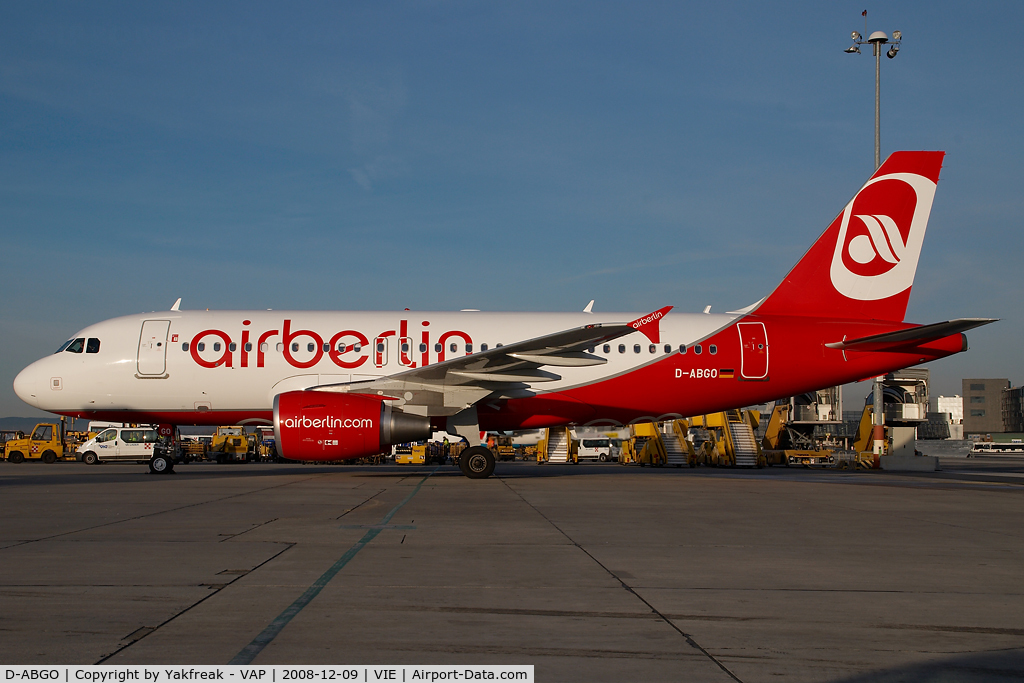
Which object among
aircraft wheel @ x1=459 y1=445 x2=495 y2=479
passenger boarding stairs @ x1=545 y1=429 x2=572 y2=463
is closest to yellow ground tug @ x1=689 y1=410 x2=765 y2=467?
passenger boarding stairs @ x1=545 y1=429 x2=572 y2=463

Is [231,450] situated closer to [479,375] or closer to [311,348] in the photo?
[311,348]

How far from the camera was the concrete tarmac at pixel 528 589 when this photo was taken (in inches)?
158

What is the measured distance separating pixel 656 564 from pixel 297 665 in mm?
3796

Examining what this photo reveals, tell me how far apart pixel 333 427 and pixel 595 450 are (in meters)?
33.3

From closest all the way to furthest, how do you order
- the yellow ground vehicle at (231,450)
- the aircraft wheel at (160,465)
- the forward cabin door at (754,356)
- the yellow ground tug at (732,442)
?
Answer: the forward cabin door at (754,356) < the aircraft wheel at (160,465) < the yellow ground tug at (732,442) < the yellow ground vehicle at (231,450)

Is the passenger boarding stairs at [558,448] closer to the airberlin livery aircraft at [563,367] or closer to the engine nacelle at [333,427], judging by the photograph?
the airberlin livery aircraft at [563,367]

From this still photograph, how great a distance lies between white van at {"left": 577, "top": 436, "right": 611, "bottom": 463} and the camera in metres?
47.9

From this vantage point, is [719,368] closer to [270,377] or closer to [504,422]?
[504,422]

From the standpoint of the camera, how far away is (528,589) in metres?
5.68

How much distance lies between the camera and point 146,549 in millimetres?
7164

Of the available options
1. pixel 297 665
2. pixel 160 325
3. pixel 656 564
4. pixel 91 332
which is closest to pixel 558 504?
pixel 656 564

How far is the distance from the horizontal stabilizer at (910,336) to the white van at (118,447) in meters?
→ 28.7

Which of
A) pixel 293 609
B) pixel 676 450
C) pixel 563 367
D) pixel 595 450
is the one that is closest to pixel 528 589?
pixel 293 609

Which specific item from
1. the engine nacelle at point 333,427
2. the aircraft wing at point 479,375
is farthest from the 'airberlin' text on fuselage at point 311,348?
the engine nacelle at point 333,427
